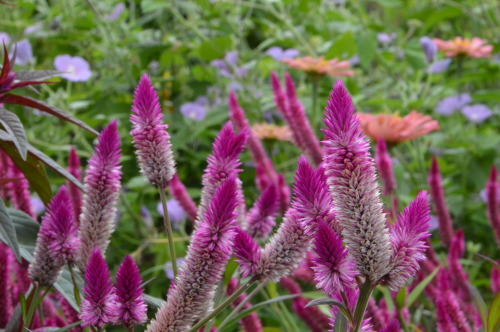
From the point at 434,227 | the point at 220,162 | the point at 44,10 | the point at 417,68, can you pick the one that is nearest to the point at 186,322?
the point at 220,162

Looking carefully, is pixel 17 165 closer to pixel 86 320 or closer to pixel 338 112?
pixel 86 320

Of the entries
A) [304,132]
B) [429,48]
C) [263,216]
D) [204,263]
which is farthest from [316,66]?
[204,263]

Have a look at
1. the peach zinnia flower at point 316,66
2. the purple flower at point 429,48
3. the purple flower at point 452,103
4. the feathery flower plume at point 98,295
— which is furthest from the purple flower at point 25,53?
the feathery flower plume at point 98,295

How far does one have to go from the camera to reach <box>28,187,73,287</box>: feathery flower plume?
2.53 ft

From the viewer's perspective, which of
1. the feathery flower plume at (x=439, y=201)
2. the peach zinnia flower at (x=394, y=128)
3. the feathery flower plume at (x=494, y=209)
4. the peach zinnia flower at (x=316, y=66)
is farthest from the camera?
the peach zinnia flower at (x=316, y=66)

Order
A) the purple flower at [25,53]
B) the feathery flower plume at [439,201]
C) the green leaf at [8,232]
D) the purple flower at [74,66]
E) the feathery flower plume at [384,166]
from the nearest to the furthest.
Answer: the green leaf at [8,232] → the feathery flower plume at [384,166] → the feathery flower plume at [439,201] → the purple flower at [25,53] → the purple flower at [74,66]

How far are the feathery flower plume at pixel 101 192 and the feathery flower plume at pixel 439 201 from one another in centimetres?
84

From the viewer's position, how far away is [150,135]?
0.77m

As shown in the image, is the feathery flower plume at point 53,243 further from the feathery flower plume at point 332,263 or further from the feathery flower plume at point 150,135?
the feathery flower plume at point 332,263

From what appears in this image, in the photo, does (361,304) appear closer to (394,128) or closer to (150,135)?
(150,135)

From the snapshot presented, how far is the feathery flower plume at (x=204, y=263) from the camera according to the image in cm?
66

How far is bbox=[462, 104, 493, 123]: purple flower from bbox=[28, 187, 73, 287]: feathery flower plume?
2.33m

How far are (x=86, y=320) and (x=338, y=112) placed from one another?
0.31 metres

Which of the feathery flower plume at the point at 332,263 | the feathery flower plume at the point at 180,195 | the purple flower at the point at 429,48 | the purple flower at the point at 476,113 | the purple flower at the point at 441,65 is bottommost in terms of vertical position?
the purple flower at the point at 476,113
